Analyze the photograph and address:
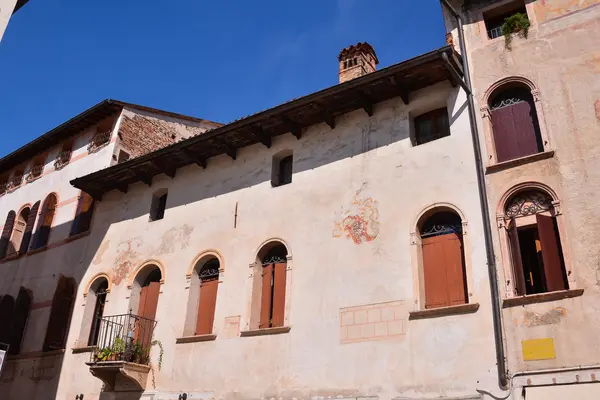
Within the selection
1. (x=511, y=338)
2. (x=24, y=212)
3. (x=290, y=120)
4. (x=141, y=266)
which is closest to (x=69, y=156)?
(x=24, y=212)

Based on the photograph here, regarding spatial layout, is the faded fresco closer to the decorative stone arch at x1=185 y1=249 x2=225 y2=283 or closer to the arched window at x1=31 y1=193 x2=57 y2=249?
the decorative stone arch at x1=185 y1=249 x2=225 y2=283

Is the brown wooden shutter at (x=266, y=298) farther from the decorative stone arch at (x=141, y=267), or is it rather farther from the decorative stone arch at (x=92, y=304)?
the decorative stone arch at (x=92, y=304)

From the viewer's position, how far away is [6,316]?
65.7 ft

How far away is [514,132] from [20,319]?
1674 cm

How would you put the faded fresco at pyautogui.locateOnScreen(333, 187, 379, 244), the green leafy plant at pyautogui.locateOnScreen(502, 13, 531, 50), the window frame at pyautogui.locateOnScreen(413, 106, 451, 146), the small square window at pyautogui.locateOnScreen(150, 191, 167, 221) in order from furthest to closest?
the small square window at pyautogui.locateOnScreen(150, 191, 167, 221) → the window frame at pyautogui.locateOnScreen(413, 106, 451, 146) → the faded fresco at pyautogui.locateOnScreen(333, 187, 379, 244) → the green leafy plant at pyautogui.locateOnScreen(502, 13, 531, 50)

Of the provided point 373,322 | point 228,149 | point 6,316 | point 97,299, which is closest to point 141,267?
point 97,299

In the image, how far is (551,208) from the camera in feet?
34.4

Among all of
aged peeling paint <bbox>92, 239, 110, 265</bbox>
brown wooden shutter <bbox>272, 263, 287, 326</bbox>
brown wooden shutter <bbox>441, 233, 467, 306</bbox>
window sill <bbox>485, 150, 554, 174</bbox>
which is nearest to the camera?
window sill <bbox>485, 150, 554, 174</bbox>

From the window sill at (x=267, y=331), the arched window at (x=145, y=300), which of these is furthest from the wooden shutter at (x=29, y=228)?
the window sill at (x=267, y=331)

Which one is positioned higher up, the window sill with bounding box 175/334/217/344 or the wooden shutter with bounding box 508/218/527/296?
the wooden shutter with bounding box 508/218/527/296

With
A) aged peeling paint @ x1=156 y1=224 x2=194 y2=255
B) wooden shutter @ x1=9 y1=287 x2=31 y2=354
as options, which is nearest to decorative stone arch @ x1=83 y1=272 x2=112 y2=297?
aged peeling paint @ x1=156 y1=224 x2=194 y2=255

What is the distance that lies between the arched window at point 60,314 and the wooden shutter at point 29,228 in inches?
153

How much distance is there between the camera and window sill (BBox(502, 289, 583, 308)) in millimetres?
9532

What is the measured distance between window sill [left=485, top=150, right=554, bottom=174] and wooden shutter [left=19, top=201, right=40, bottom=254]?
17.3 meters
